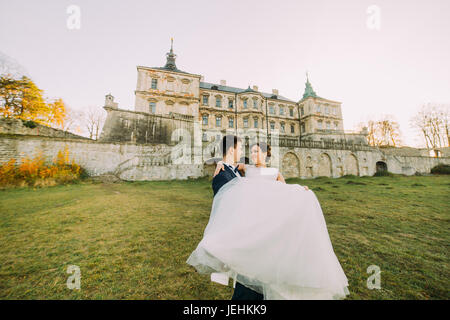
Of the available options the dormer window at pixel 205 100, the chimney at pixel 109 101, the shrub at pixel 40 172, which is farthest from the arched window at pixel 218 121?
the shrub at pixel 40 172

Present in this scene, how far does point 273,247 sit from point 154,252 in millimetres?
2740

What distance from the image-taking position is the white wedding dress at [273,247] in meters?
1.65

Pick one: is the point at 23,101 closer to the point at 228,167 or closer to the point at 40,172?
the point at 40,172

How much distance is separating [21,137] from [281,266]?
2263cm

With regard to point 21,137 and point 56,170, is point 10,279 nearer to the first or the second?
point 56,170

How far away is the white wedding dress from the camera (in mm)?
1651

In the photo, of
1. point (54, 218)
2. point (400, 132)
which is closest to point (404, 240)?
point (54, 218)

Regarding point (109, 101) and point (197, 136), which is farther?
point (197, 136)

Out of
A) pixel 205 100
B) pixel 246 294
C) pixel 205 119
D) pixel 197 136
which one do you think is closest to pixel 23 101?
pixel 197 136

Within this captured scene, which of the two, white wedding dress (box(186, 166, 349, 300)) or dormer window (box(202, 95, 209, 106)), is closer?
white wedding dress (box(186, 166, 349, 300))

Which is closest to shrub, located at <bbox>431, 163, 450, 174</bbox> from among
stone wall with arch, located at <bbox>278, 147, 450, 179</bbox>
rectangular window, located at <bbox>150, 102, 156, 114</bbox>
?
stone wall with arch, located at <bbox>278, 147, 450, 179</bbox>

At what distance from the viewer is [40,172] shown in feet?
43.1

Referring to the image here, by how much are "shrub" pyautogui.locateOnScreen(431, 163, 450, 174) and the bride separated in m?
38.8

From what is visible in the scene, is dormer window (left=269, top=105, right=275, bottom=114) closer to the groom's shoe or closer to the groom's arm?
the groom's arm
